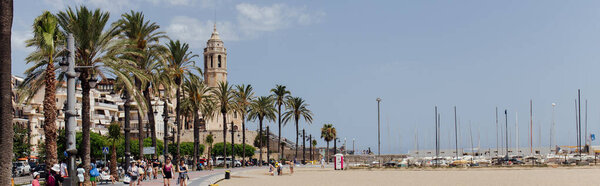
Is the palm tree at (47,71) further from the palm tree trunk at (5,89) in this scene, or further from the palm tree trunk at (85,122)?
the palm tree trunk at (5,89)

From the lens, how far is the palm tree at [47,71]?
24.5m

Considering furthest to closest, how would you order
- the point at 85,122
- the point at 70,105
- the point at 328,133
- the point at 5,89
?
the point at 328,133 → the point at 85,122 → the point at 70,105 → the point at 5,89

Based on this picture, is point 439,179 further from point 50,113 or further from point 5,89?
point 5,89

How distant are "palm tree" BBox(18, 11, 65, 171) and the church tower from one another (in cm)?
11199

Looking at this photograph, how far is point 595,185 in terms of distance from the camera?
30938 mm

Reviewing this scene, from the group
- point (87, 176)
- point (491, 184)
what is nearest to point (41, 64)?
point (87, 176)

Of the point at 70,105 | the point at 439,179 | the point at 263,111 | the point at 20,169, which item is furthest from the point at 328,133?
the point at 70,105

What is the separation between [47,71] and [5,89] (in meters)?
13.4

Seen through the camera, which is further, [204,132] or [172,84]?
[204,132]

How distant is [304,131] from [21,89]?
8408cm

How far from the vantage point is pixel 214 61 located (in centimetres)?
14150

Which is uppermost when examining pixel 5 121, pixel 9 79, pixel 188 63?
pixel 188 63

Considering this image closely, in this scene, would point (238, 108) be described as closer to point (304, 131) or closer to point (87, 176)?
point (304, 131)

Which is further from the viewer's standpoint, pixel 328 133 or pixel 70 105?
pixel 328 133
